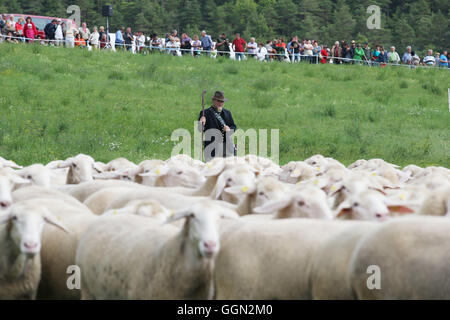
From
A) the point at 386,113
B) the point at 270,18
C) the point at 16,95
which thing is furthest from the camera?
the point at 270,18

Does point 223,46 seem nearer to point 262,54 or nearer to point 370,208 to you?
point 262,54

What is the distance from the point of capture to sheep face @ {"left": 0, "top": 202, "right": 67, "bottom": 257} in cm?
475

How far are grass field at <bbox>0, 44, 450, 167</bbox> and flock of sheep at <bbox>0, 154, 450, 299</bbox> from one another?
7.84 metres

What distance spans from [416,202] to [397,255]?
181cm

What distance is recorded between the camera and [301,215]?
18.1ft

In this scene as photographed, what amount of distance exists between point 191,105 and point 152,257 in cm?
1377

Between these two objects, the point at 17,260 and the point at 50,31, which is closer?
the point at 17,260

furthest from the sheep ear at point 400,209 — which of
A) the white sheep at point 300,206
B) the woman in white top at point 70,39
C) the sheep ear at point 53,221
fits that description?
the woman in white top at point 70,39

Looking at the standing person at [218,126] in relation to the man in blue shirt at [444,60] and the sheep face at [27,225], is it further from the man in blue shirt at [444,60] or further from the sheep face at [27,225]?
the man in blue shirt at [444,60]

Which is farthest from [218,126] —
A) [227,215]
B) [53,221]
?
[227,215]

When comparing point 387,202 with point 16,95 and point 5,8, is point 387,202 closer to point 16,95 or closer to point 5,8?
point 16,95

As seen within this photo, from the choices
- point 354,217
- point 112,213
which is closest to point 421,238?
point 354,217

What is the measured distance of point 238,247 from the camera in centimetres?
450

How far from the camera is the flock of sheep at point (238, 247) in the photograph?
12.8ft
